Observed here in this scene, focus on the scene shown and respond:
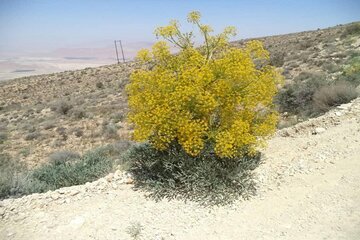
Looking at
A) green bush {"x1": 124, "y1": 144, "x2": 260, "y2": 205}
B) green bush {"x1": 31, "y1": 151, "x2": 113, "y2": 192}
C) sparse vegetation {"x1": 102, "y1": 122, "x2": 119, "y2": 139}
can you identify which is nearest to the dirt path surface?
green bush {"x1": 124, "y1": 144, "x2": 260, "y2": 205}

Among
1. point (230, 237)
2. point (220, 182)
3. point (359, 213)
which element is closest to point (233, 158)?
point (220, 182)

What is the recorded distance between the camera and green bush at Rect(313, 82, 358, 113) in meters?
11.2

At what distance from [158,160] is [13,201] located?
8.90ft

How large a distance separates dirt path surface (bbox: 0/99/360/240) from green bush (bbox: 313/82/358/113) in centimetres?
447

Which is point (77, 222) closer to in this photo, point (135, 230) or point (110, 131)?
point (135, 230)

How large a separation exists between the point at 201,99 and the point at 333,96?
7438 millimetres

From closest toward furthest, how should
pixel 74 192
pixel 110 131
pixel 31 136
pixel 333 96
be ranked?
pixel 74 192, pixel 333 96, pixel 110 131, pixel 31 136

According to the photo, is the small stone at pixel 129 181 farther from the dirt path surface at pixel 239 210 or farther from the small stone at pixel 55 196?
the small stone at pixel 55 196

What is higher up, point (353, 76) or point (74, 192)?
point (353, 76)

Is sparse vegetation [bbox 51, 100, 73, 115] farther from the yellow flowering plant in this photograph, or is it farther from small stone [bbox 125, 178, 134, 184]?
the yellow flowering plant

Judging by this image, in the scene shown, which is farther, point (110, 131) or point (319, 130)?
point (110, 131)

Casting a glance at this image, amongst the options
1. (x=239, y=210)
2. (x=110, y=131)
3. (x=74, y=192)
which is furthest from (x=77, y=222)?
(x=110, y=131)

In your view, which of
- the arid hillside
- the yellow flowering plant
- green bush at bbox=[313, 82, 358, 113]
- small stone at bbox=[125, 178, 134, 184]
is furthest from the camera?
the arid hillside

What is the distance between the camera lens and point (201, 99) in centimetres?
561
